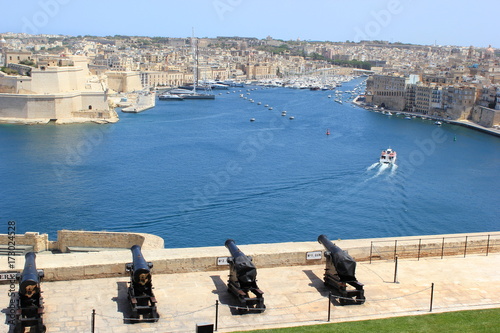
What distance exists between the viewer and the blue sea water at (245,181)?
42.4 feet

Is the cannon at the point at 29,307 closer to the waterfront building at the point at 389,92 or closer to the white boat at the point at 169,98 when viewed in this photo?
the waterfront building at the point at 389,92

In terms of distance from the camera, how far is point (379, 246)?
15.9 ft

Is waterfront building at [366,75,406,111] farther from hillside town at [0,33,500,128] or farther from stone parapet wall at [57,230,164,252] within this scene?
stone parapet wall at [57,230,164,252]

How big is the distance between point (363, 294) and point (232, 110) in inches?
1366

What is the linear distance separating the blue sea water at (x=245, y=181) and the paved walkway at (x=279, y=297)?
285 inches

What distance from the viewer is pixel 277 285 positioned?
4277 millimetres

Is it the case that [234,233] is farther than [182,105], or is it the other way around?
[182,105]

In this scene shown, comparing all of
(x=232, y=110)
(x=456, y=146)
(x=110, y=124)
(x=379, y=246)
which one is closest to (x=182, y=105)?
(x=232, y=110)

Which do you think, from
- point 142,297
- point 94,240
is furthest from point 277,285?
point 94,240

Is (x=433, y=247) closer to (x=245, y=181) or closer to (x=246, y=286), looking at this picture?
(x=246, y=286)

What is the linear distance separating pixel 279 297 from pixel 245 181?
41.3 feet

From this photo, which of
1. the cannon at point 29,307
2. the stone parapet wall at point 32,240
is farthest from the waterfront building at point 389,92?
the cannon at point 29,307

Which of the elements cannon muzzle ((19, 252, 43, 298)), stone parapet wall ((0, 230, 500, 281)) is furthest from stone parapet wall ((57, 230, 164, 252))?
cannon muzzle ((19, 252, 43, 298))

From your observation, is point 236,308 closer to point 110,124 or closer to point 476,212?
point 476,212
